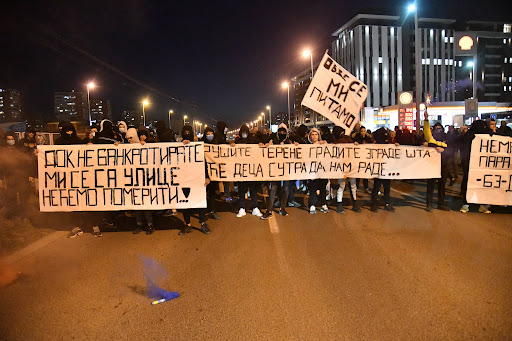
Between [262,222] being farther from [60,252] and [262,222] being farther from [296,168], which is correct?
[60,252]

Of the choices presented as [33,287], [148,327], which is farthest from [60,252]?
[148,327]

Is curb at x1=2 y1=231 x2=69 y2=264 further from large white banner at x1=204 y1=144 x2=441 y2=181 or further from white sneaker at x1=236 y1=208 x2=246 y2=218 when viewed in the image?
white sneaker at x1=236 y1=208 x2=246 y2=218

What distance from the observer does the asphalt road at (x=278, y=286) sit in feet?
11.4

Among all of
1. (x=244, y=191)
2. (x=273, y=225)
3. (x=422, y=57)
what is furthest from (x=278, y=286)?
(x=422, y=57)

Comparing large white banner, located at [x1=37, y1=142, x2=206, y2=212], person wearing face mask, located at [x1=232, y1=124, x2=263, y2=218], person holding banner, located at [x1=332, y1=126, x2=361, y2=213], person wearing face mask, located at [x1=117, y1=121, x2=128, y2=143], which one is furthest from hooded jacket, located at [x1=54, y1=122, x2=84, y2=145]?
person holding banner, located at [x1=332, y1=126, x2=361, y2=213]

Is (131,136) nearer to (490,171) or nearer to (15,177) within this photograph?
(15,177)

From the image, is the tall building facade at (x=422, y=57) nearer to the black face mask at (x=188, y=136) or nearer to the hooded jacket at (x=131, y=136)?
the black face mask at (x=188, y=136)

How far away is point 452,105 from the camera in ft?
136

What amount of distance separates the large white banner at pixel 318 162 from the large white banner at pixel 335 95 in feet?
2.69

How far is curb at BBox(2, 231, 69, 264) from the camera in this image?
5708mm

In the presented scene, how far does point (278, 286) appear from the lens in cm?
442

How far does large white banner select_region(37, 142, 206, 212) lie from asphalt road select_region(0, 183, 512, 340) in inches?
25.7

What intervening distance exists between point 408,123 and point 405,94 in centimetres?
268

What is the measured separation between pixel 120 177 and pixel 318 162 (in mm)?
4303
